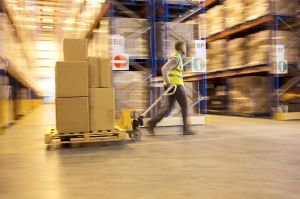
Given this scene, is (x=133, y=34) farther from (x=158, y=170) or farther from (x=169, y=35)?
(x=158, y=170)

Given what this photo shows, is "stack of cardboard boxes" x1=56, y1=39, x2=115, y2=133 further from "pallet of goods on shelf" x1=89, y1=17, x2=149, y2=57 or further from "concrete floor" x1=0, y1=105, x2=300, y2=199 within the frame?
"pallet of goods on shelf" x1=89, y1=17, x2=149, y2=57

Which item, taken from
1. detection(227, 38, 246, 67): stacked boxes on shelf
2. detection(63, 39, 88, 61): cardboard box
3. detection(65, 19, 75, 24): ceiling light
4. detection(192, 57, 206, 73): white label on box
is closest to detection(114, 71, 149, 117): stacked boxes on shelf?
detection(192, 57, 206, 73): white label on box

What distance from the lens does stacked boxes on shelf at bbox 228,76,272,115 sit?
847 centimetres

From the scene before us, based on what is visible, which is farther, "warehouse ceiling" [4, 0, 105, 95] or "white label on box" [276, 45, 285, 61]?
"warehouse ceiling" [4, 0, 105, 95]

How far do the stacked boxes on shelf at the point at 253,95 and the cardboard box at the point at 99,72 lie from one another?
5074 mm

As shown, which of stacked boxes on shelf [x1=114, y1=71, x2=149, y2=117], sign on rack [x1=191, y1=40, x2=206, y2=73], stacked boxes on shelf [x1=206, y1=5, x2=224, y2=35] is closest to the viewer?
stacked boxes on shelf [x1=114, y1=71, x2=149, y2=117]

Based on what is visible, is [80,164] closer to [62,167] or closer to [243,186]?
[62,167]

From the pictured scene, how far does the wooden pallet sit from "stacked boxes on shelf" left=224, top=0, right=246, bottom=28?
5.70 metres

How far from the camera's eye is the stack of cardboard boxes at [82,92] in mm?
4246

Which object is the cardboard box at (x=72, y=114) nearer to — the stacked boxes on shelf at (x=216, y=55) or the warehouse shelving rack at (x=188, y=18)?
the warehouse shelving rack at (x=188, y=18)

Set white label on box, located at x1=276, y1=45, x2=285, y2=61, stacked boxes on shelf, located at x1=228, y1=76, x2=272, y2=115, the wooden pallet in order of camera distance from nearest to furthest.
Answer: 1. the wooden pallet
2. white label on box, located at x1=276, y1=45, x2=285, y2=61
3. stacked boxes on shelf, located at x1=228, y1=76, x2=272, y2=115

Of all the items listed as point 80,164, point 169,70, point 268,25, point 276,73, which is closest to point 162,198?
point 80,164

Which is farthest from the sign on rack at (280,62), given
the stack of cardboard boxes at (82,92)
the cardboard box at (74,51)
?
the cardboard box at (74,51)

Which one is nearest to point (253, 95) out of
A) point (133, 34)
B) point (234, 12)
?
point (234, 12)
